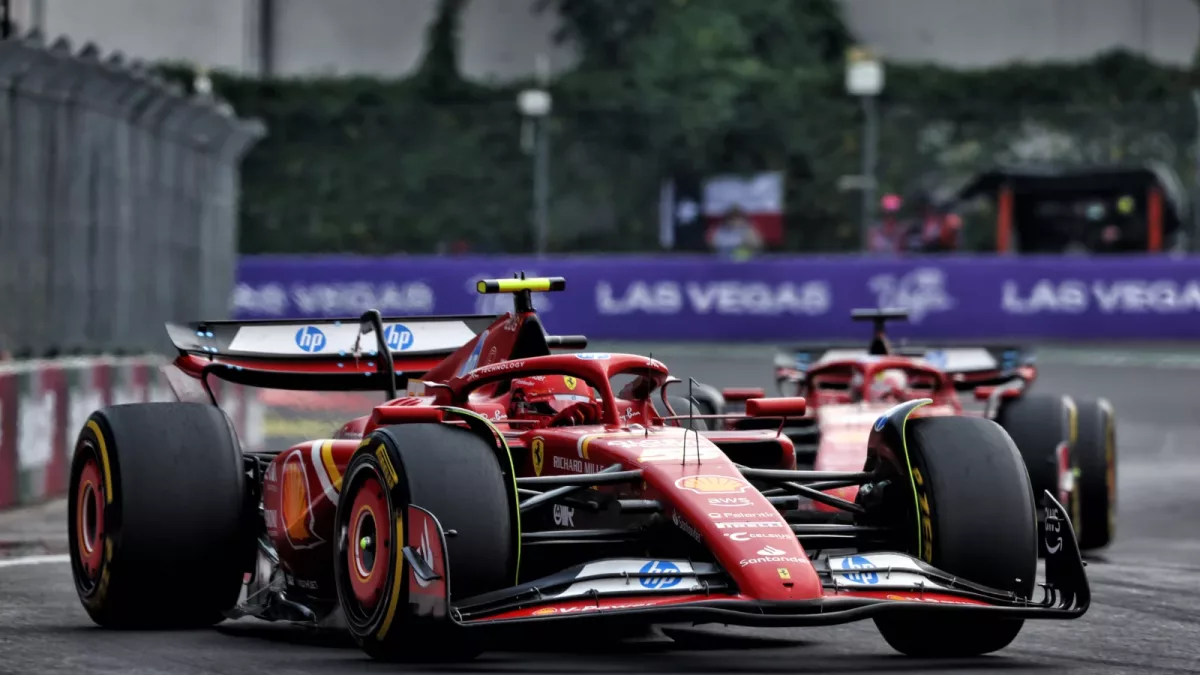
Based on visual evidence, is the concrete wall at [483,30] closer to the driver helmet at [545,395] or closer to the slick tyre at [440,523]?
the driver helmet at [545,395]

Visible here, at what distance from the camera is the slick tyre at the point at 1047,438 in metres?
13.4

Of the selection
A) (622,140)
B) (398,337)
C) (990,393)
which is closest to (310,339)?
(398,337)

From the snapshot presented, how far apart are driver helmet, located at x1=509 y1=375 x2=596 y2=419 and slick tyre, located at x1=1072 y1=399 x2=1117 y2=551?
17.6 feet

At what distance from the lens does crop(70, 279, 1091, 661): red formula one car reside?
748cm

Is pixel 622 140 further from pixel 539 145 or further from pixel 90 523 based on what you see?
pixel 90 523

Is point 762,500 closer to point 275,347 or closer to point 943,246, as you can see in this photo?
point 275,347

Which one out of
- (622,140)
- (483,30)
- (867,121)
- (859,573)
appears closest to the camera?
(859,573)

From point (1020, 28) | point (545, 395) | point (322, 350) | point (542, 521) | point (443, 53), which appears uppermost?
point (1020, 28)

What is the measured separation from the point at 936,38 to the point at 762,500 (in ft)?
125

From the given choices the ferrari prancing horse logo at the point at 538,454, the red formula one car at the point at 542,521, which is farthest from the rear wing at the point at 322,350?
the ferrari prancing horse logo at the point at 538,454

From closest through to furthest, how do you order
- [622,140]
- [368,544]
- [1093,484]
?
[368,544], [1093,484], [622,140]

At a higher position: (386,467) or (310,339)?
(310,339)

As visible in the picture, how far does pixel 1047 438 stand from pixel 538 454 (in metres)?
5.54

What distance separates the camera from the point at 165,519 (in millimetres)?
9102
